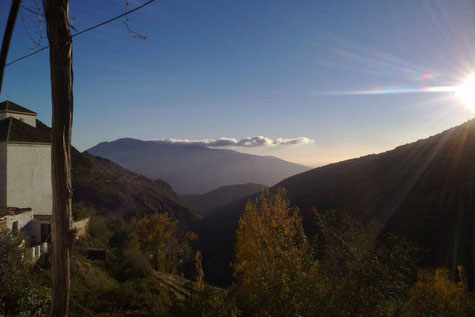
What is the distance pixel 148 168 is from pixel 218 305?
172m

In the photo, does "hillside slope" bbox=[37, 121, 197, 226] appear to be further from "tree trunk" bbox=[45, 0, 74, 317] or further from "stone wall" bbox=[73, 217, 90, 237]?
"tree trunk" bbox=[45, 0, 74, 317]

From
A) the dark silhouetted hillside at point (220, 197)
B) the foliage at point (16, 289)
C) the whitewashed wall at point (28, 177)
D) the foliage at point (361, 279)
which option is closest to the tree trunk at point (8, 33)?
the foliage at point (361, 279)

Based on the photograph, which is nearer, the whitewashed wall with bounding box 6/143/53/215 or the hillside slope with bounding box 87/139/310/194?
the whitewashed wall with bounding box 6/143/53/215

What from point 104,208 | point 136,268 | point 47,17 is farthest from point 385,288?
point 104,208

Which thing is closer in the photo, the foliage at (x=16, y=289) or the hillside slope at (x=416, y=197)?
the foliage at (x=16, y=289)

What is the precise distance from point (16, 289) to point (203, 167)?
544ft

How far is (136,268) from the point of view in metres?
15.2

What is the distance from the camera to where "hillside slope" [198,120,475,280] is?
81.4 ft

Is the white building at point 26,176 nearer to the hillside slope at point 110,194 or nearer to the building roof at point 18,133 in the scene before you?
the building roof at point 18,133

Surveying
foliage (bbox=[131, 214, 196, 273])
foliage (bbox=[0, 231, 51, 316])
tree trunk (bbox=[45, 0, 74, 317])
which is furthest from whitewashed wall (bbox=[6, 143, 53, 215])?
tree trunk (bbox=[45, 0, 74, 317])

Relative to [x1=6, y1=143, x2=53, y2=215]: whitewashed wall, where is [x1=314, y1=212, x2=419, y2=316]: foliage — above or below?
below

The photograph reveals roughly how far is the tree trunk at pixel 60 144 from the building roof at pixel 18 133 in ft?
59.8

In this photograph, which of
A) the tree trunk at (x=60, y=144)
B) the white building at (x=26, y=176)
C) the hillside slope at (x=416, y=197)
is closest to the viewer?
the tree trunk at (x=60, y=144)

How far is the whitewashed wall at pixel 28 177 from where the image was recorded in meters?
17.2
